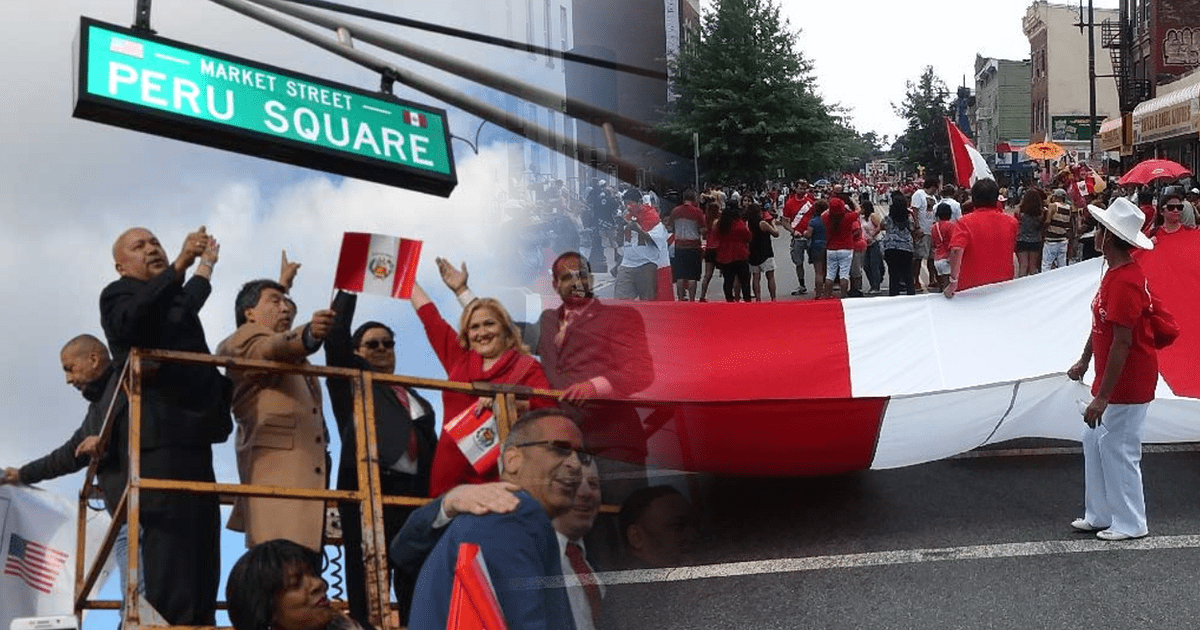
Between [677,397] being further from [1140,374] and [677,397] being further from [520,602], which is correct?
[1140,374]

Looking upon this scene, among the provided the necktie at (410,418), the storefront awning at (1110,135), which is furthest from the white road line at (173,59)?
the storefront awning at (1110,135)

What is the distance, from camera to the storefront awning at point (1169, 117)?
25.9 meters

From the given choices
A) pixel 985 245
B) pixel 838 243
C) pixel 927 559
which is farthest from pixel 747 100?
pixel 838 243

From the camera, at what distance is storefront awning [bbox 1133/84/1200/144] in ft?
85.1

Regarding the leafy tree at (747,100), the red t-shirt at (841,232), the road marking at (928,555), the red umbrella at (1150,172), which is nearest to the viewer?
the leafy tree at (747,100)

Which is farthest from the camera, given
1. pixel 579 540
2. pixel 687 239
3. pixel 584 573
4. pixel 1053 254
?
pixel 1053 254

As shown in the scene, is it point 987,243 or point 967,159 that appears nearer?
point 987,243

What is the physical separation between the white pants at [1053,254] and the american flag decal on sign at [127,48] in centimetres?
1308

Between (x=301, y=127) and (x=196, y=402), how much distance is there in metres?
0.54

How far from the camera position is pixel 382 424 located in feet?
7.84

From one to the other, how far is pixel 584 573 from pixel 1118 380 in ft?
12.5

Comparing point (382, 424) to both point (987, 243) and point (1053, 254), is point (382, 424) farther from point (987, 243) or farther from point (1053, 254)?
point (1053, 254)

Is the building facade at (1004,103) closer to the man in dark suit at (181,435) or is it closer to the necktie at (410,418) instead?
the necktie at (410,418)

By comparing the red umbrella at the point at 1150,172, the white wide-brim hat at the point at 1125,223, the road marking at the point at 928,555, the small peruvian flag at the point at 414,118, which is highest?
the red umbrella at the point at 1150,172
